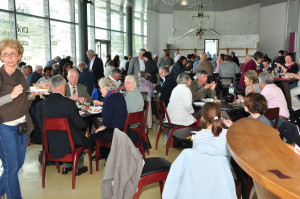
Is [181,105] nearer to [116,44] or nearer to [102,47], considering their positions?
[102,47]

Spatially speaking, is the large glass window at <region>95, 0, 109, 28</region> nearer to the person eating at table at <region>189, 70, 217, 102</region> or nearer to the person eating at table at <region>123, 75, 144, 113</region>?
the person eating at table at <region>189, 70, 217, 102</region>

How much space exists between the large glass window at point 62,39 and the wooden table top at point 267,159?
30.0 ft

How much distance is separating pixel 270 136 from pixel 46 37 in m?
9.02

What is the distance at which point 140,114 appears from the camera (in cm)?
365

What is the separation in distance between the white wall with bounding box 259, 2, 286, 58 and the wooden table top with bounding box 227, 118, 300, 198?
14.7 m

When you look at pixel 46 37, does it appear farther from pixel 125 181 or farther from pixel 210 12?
pixel 210 12

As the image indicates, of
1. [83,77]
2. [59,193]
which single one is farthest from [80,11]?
[59,193]

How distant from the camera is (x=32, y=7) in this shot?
27.8 feet

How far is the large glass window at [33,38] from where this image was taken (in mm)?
8156

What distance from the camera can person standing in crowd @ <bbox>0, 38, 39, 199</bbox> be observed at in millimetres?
2512

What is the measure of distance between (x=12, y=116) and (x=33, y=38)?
672 centimetres

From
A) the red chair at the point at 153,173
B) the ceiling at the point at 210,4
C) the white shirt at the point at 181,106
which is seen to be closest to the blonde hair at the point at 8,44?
the red chair at the point at 153,173

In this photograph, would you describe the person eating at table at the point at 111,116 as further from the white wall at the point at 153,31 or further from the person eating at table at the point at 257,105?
the white wall at the point at 153,31

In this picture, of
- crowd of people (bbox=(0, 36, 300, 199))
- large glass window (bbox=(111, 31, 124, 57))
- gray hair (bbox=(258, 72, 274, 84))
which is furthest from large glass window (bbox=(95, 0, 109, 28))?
gray hair (bbox=(258, 72, 274, 84))
